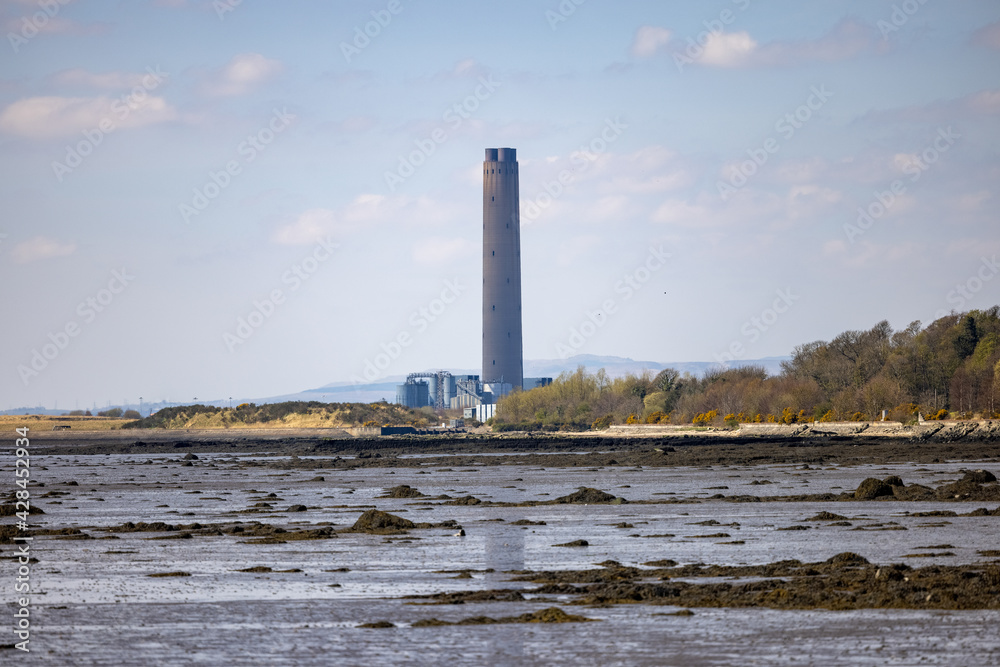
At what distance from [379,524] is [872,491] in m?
16.2

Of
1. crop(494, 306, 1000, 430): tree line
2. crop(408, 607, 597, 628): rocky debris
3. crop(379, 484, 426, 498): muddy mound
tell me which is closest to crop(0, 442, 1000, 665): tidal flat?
crop(408, 607, 597, 628): rocky debris

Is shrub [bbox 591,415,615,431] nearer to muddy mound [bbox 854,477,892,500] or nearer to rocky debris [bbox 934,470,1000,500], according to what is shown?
rocky debris [bbox 934,470,1000,500]

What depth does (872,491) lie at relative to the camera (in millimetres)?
37531

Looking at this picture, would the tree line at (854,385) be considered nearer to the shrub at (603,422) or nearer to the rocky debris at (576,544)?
the shrub at (603,422)

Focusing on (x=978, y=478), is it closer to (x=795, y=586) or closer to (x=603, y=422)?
(x=795, y=586)

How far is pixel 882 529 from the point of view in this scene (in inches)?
1093

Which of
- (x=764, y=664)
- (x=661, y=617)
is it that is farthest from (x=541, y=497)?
(x=764, y=664)

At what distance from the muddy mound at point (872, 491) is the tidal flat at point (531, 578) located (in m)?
0.07

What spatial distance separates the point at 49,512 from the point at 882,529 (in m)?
26.6

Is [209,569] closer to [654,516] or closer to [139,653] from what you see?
[139,653]

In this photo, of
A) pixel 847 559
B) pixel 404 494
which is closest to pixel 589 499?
pixel 404 494

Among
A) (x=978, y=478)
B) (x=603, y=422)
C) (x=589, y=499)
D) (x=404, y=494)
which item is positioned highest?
(x=603, y=422)

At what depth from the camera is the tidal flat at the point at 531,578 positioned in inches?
609

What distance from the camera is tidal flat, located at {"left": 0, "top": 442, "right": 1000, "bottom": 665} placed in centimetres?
1546
